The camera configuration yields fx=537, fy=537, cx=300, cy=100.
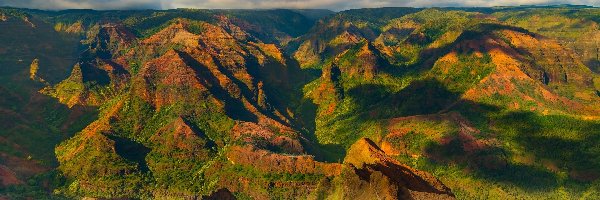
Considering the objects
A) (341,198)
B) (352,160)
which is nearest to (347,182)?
(341,198)

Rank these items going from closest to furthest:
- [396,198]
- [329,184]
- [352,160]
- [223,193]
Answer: [396,198]
[223,193]
[329,184]
[352,160]

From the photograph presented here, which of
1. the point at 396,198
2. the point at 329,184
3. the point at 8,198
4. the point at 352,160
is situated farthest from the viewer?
the point at 8,198

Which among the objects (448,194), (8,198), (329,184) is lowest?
(8,198)

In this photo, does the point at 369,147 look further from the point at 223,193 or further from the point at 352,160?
the point at 223,193

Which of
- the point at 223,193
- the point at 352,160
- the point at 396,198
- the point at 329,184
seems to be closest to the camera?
the point at 396,198

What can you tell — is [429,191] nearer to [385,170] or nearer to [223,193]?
[385,170]

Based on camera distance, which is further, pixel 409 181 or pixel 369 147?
pixel 369 147

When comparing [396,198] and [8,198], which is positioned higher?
[396,198]

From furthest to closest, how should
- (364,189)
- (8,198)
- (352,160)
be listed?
(8,198), (352,160), (364,189)

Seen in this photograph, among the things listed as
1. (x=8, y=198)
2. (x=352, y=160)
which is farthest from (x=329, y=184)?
(x=8, y=198)
